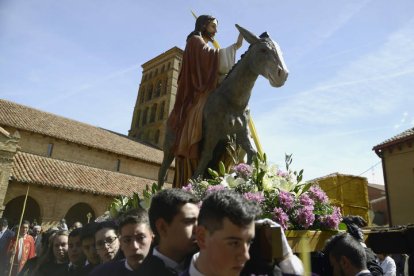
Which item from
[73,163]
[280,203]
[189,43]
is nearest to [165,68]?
[73,163]

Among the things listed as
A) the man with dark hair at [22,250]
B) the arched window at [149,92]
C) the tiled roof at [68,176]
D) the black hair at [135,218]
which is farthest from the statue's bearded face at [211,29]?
the arched window at [149,92]

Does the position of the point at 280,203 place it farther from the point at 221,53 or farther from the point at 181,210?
the point at 221,53

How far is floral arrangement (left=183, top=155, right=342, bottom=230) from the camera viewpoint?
265 centimetres

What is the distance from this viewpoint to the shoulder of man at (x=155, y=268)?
2045 millimetres

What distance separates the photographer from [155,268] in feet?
6.81

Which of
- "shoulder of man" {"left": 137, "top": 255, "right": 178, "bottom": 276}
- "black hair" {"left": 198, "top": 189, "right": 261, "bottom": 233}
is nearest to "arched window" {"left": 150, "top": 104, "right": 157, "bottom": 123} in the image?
"shoulder of man" {"left": 137, "top": 255, "right": 178, "bottom": 276}

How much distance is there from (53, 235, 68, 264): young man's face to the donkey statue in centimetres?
203

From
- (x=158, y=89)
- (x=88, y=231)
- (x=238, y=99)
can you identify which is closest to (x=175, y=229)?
(x=88, y=231)

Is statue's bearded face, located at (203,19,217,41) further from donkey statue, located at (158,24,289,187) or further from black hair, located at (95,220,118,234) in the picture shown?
black hair, located at (95,220,118,234)

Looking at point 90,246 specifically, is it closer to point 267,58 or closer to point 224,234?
point 224,234

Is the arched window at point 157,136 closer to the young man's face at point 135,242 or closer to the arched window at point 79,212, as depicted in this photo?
the arched window at point 79,212

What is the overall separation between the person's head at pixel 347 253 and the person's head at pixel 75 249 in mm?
2989

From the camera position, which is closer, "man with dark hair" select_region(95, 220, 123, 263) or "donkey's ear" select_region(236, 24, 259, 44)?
"man with dark hair" select_region(95, 220, 123, 263)

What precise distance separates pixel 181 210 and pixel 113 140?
101 feet
